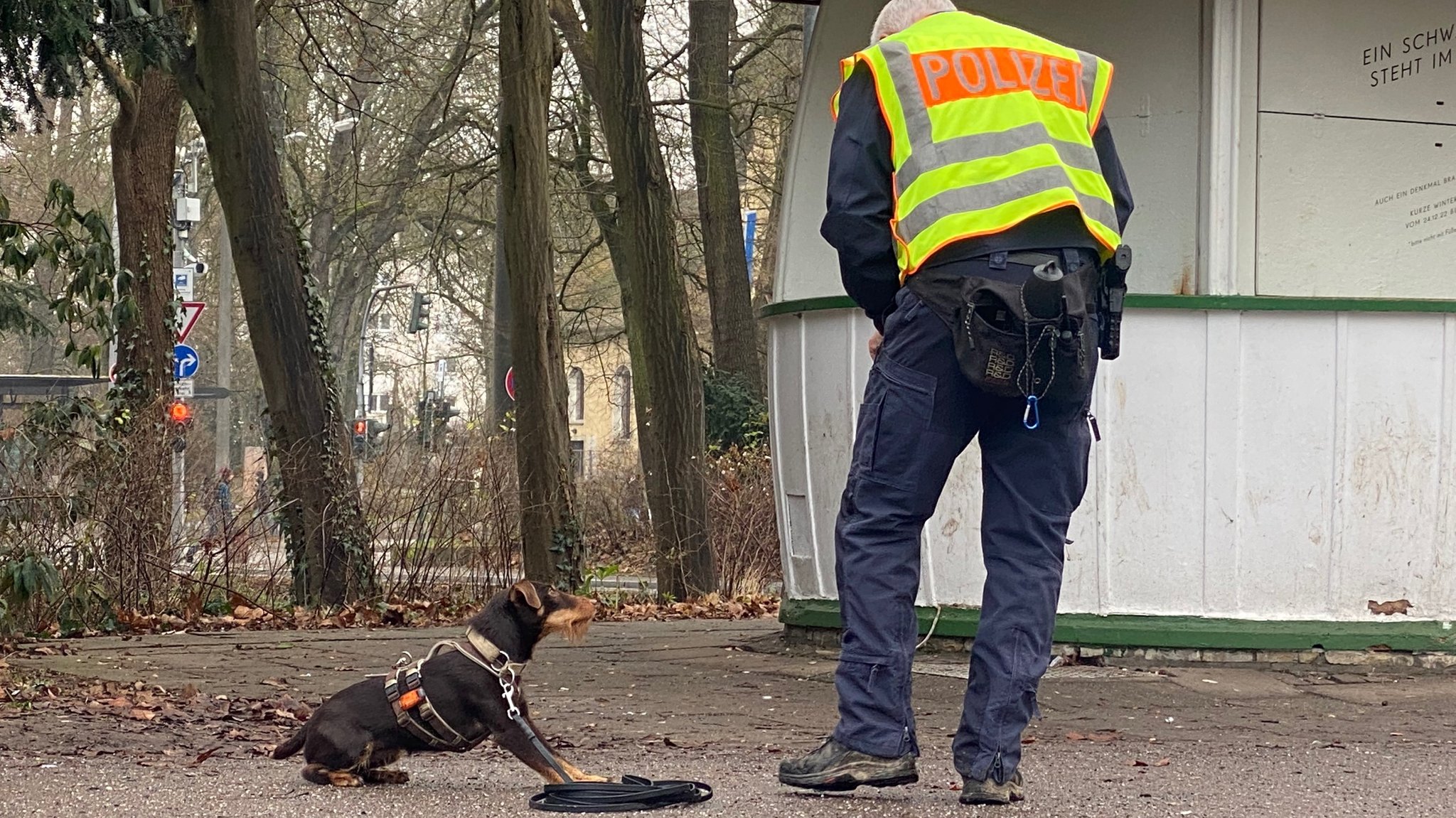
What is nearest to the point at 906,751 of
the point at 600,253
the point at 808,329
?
the point at 808,329

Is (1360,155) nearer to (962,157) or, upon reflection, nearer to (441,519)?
(962,157)

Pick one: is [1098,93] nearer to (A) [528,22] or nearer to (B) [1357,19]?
(B) [1357,19]

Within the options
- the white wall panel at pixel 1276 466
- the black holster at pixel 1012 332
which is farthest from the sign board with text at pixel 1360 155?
the black holster at pixel 1012 332

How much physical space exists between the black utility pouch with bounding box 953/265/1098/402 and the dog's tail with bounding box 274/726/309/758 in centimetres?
190

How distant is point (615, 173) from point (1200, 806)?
32.9 feet

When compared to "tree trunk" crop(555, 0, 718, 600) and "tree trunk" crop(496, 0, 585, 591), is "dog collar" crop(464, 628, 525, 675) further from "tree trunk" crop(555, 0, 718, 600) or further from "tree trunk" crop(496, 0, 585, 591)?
"tree trunk" crop(555, 0, 718, 600)

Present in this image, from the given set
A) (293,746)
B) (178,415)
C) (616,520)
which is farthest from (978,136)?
(616,520)

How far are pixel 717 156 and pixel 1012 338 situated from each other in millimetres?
15227

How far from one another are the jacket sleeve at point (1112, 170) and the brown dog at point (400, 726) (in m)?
1.84

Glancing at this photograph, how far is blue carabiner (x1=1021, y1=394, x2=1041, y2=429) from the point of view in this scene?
3.89 m

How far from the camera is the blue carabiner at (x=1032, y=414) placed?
153 inches

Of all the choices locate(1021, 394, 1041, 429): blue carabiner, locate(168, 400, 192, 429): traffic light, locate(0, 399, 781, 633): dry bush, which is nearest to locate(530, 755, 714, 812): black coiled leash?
locate(1021, 394, 1041, 429): blue carabiner

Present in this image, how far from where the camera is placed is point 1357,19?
22.1 feet

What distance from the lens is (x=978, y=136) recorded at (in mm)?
3908
